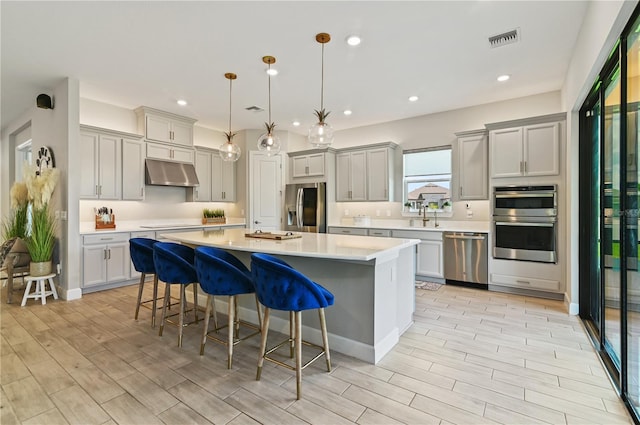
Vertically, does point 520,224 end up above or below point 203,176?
below

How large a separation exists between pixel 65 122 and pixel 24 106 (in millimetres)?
1949

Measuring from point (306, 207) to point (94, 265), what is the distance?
3.60m

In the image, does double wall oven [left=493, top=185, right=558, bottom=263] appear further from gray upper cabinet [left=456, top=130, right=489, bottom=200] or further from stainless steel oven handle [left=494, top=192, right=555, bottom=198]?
gray upper cabinet [left=456, top=130, right=489, bottom=200]

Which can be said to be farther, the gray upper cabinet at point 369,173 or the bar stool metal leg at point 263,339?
the gray upper cabinet at point 369,173

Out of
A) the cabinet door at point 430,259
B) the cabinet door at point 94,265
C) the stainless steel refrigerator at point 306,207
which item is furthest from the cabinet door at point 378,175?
the cabinet door at point 94,265

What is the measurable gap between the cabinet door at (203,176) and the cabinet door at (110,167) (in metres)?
1.35

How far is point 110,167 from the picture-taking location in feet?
15.9

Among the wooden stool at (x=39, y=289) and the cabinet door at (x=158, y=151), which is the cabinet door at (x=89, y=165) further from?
the wooden stool at (x=39, y=289)

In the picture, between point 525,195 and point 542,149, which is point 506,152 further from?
point 525,195

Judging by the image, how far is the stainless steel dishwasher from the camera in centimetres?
455

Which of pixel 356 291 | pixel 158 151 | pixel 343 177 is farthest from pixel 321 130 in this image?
pixel 158 151

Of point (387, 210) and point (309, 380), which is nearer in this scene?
point (309, 380)

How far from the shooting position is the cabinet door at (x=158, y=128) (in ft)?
17.3

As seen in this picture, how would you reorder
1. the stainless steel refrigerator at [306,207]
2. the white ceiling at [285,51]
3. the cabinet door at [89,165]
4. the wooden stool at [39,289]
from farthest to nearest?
1. the stainless steel refrigerator at [306,207]
2. the cabinet door at [89,165]
3. the wooden stool at [39,289]
4. the white ceiling at [285,51]
